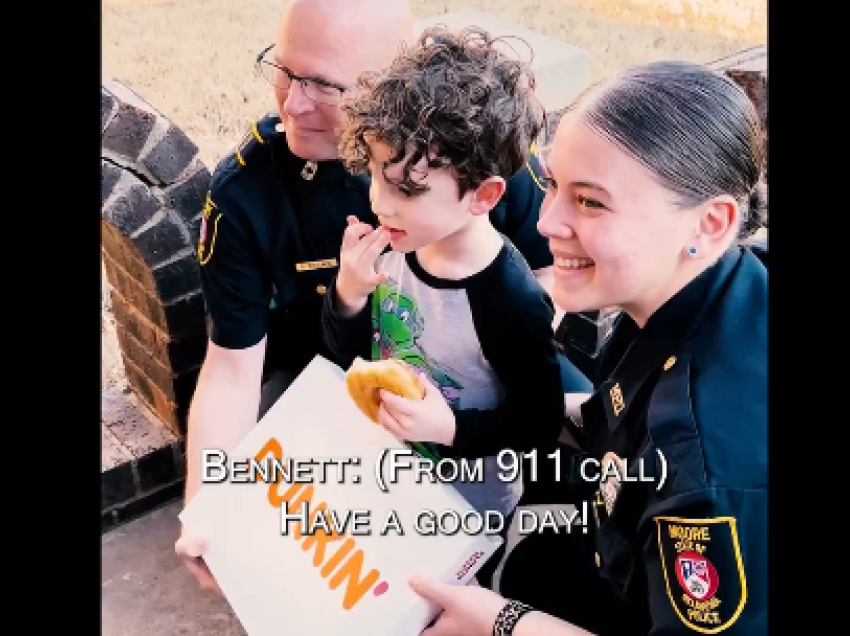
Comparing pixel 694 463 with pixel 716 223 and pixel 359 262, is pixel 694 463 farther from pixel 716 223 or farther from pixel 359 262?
pixel 359 262

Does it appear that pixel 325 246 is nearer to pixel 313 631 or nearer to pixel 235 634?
pixel 313 631

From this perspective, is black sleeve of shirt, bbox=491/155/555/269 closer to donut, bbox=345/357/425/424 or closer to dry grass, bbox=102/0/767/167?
donut, bbox=345/357/425/424

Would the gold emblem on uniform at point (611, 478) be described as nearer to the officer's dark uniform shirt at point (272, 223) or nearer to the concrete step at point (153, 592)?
the officer's dark uniform shirt at point (272, 223)

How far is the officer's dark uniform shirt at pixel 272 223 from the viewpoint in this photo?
1.65 m

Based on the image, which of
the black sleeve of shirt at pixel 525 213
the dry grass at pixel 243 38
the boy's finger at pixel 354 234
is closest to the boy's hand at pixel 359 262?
the boy's finger at pixel 354 234

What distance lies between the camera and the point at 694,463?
1096 mm

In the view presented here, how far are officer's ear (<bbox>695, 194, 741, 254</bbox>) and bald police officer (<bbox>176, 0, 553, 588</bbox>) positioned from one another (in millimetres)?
530

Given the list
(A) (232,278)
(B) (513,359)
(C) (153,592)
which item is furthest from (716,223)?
(C) (153,592)

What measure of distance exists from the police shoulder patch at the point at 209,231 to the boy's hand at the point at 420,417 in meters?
0.48
